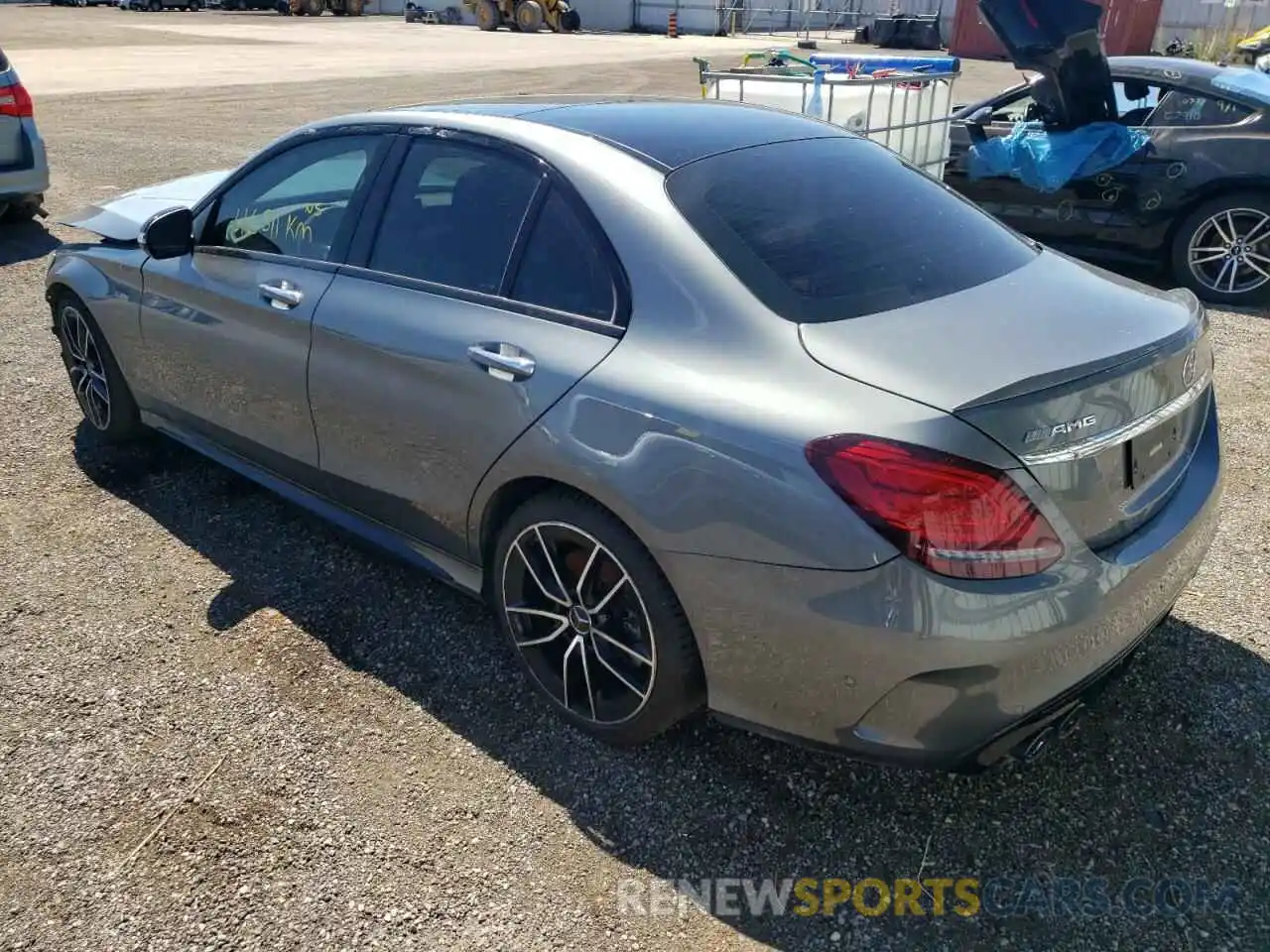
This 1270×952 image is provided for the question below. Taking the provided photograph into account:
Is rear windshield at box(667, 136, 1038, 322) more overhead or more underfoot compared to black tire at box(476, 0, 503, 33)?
more overhead

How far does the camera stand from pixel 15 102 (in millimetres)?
7941

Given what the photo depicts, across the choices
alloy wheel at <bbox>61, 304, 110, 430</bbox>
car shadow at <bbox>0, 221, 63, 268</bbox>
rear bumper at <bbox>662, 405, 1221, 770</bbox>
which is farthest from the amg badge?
car shadow at <bbox>0, 221, 63, 268</bbox>

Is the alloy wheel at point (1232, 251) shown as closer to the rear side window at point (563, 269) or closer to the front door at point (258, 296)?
the rear side window at point (563, 269)

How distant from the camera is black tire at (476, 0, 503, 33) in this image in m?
41.8

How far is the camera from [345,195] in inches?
132

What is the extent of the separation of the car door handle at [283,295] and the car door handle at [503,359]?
88 centimetres

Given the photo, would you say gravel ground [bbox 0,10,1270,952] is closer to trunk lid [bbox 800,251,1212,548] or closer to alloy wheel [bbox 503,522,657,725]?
alloy wheel [bbox 503,522,657,725]

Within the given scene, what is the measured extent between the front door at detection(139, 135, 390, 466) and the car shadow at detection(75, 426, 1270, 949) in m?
0.76

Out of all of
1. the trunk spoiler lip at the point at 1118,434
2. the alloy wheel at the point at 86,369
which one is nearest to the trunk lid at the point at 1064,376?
the trunk spoiler lip at the point at 1118,434

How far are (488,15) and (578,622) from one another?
146ft

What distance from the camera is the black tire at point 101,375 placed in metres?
4.30

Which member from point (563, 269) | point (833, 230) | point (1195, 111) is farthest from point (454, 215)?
point (1195, 111)

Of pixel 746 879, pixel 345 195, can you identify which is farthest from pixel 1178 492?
pixel 345 195

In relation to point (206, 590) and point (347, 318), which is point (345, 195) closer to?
point (347, 318)
